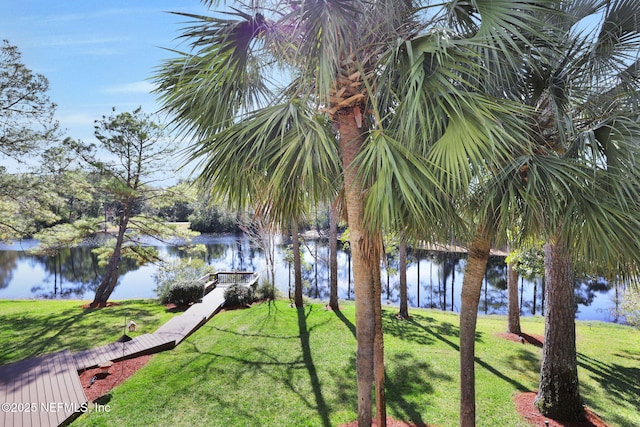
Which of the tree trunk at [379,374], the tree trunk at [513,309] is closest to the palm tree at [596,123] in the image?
the tree trunk at [379,374]

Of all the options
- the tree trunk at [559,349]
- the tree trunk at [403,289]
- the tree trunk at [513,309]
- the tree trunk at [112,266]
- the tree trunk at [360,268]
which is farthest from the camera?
the tree trunk at [112,266]

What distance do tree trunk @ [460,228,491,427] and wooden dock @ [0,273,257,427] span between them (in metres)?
5.44

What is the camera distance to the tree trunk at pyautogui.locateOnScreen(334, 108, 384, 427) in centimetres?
377

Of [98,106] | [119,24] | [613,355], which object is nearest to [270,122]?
[119,24]

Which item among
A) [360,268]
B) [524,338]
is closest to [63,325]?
[360,268]

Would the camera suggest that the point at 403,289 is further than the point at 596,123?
Yes

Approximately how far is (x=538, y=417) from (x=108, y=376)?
25.3 ft

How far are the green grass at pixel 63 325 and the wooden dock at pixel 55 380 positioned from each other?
94 centimetres

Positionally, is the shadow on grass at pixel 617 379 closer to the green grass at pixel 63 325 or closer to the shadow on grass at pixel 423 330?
the shadow on grass at pixel 423 330

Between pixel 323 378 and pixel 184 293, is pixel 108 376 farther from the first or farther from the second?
pixel 184 293

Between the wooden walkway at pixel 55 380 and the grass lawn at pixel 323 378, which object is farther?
the grass lawn at pixel 323 378

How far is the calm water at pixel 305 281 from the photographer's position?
20656 millimetres

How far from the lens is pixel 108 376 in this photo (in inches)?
266

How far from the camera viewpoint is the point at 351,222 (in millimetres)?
3787
